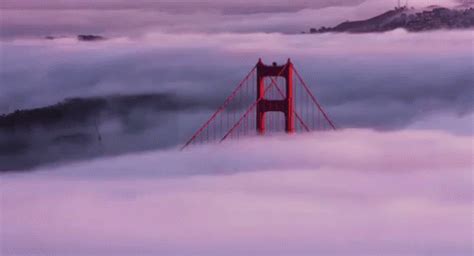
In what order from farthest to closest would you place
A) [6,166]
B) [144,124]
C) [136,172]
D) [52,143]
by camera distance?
[144,124], [52,143], [6,166], [136,172]

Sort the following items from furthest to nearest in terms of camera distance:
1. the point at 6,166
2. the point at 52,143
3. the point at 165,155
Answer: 1. the point at 52,143
2. the point at 6,166
3. the point at 165,155

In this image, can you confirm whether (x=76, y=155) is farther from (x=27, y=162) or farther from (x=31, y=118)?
(x=31, y=118)

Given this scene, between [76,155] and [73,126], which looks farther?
[73,126]

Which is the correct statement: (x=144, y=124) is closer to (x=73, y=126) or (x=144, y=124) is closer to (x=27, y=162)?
(x=73, y=126)

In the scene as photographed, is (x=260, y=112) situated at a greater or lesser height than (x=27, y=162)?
greater

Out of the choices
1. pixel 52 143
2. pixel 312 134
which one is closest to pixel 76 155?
pixel 52 143

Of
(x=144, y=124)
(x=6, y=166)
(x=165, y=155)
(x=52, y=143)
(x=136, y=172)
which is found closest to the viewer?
(x=136, y=172)

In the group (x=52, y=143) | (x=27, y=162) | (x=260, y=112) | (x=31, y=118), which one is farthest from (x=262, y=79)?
(x=31, y=118)
